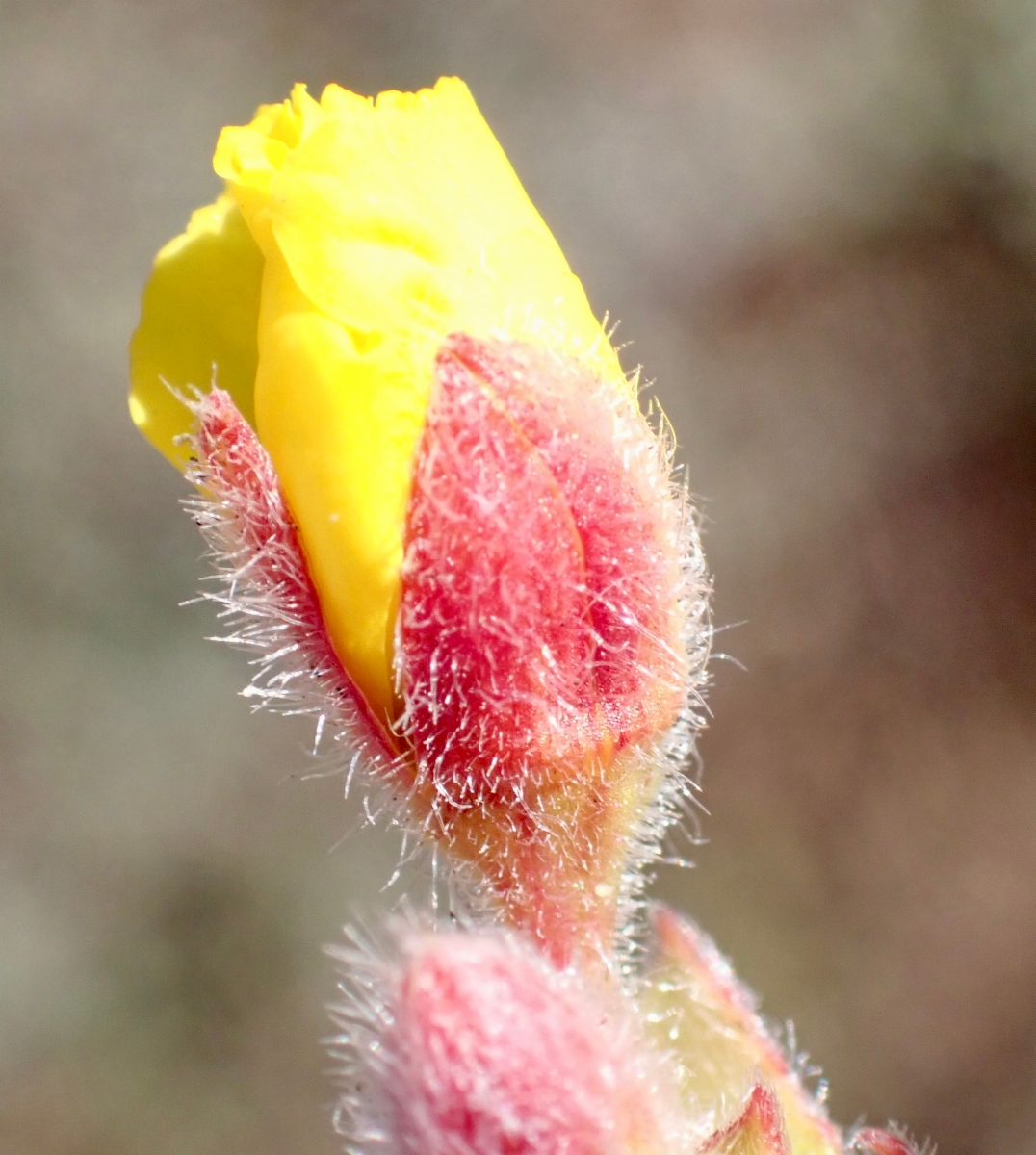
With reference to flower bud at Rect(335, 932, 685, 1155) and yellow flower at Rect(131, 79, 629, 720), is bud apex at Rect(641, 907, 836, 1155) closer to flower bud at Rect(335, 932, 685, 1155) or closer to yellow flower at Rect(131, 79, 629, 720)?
flower bud at Rect(335, 932, 685, 1155)

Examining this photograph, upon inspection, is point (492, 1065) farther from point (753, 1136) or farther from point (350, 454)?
point (350, 454)

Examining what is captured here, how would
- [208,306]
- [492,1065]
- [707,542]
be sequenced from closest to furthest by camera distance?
[492,1065] → [208,306] → [707,542]

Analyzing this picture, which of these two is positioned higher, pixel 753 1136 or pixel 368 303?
pixel 368 303

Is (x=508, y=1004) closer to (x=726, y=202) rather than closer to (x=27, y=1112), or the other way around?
(x=27, y=1112)

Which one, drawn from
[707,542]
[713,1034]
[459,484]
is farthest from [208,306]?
[707,542]

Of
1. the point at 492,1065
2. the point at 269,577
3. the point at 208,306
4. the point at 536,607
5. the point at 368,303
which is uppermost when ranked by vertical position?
the point at 208,306

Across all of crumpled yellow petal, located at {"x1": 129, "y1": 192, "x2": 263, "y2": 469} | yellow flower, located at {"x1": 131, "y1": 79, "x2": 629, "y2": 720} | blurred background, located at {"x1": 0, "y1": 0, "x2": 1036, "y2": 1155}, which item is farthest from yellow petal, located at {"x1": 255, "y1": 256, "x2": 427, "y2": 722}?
blurred background, located at {"x1": 0, "y1": 0, "x2": 1036, "y2": 1155}

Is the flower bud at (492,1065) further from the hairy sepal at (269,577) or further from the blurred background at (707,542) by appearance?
the blurred background at (707,542)

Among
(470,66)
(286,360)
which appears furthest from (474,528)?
(470,66)
